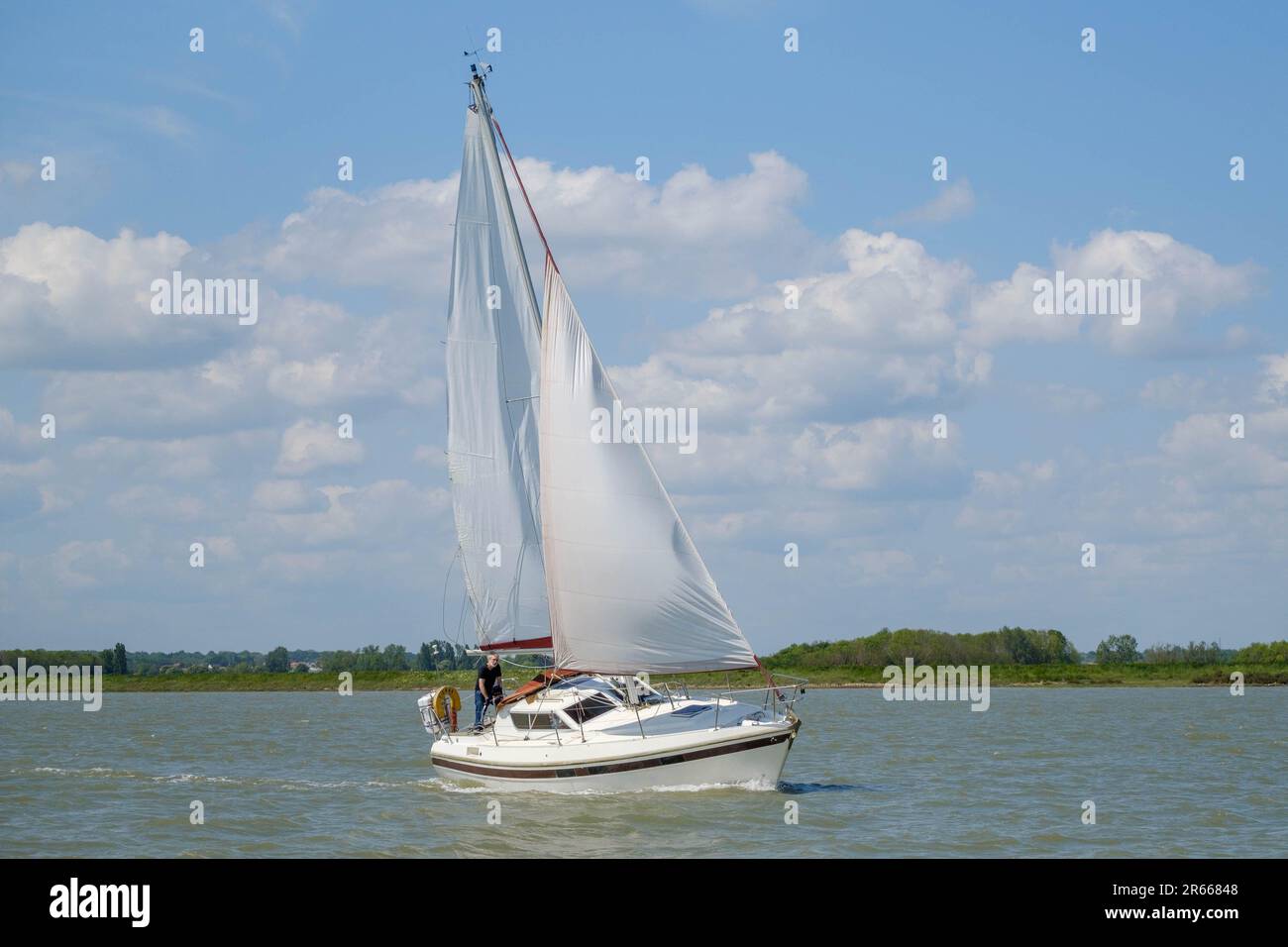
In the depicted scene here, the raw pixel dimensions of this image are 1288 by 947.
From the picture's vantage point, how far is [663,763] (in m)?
29.2

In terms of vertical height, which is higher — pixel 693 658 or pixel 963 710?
pixel 693 658

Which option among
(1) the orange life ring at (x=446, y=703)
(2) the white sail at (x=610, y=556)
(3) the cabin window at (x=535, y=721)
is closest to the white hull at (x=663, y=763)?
(3) the cabin window at (x=535, y=721)

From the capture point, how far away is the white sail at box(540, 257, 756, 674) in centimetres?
3061

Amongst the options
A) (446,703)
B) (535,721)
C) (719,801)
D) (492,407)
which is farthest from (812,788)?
(492,407)

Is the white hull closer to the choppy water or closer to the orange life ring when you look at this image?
the choppy water

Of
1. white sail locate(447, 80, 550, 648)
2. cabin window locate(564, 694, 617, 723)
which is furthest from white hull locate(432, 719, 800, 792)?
white sail locate(447, 80, 550, 648)

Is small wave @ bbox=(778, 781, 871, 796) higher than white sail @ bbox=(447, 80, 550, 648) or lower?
lower

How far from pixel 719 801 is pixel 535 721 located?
537 centimetres

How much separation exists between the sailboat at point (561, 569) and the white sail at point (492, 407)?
0.12 feet

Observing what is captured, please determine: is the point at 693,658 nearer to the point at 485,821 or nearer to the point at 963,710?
the point at 485,821

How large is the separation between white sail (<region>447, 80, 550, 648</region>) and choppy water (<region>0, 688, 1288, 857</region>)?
17.5 ft
